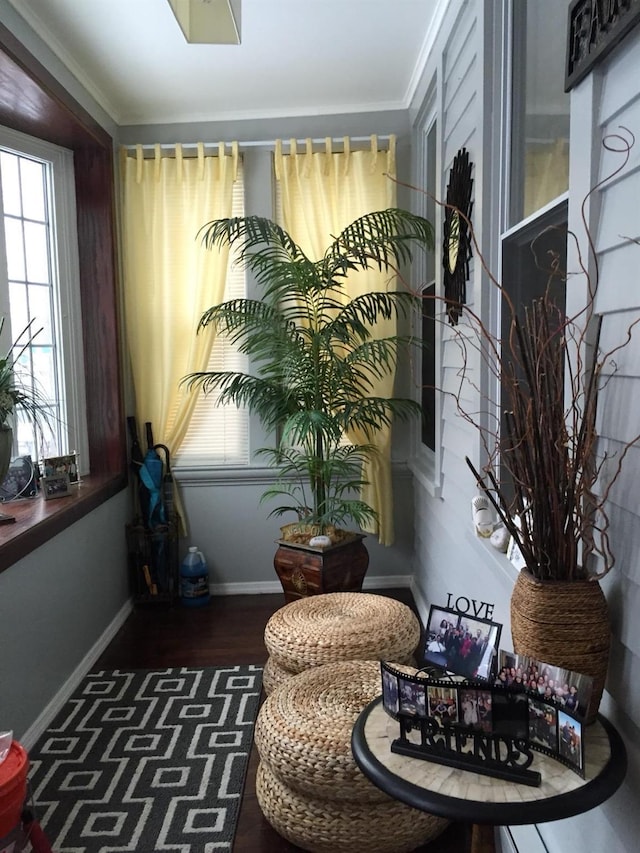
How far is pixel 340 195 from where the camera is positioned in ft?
11.1

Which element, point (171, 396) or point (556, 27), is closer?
point (556, 27)

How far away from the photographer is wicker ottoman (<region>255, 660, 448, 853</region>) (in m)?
1.63

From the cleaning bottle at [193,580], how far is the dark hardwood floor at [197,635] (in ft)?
0.16

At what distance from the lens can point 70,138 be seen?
309 centimetres

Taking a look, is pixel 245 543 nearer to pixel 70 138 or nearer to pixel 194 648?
pixel 194 648

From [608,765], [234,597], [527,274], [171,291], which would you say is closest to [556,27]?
[527,274]

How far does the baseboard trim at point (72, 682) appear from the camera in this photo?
2266mm

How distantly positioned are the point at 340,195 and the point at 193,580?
221 centimetres

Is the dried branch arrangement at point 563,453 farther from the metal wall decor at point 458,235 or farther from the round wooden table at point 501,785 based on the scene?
the metal wall decor at point 458,235

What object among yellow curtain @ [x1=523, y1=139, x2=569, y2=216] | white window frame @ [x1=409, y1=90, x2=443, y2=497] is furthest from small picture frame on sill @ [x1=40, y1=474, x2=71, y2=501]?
yellow curtain @ [x1=523, y1=139, x2=569, y2=216]

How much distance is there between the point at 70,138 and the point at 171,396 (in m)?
1.35

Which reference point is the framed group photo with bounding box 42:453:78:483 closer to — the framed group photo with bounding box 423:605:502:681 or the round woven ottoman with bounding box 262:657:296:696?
the round woven ottoman with bounding box 262:657:296:696

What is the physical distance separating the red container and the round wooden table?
2.74 feet

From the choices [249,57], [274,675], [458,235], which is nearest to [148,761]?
[274,675]
